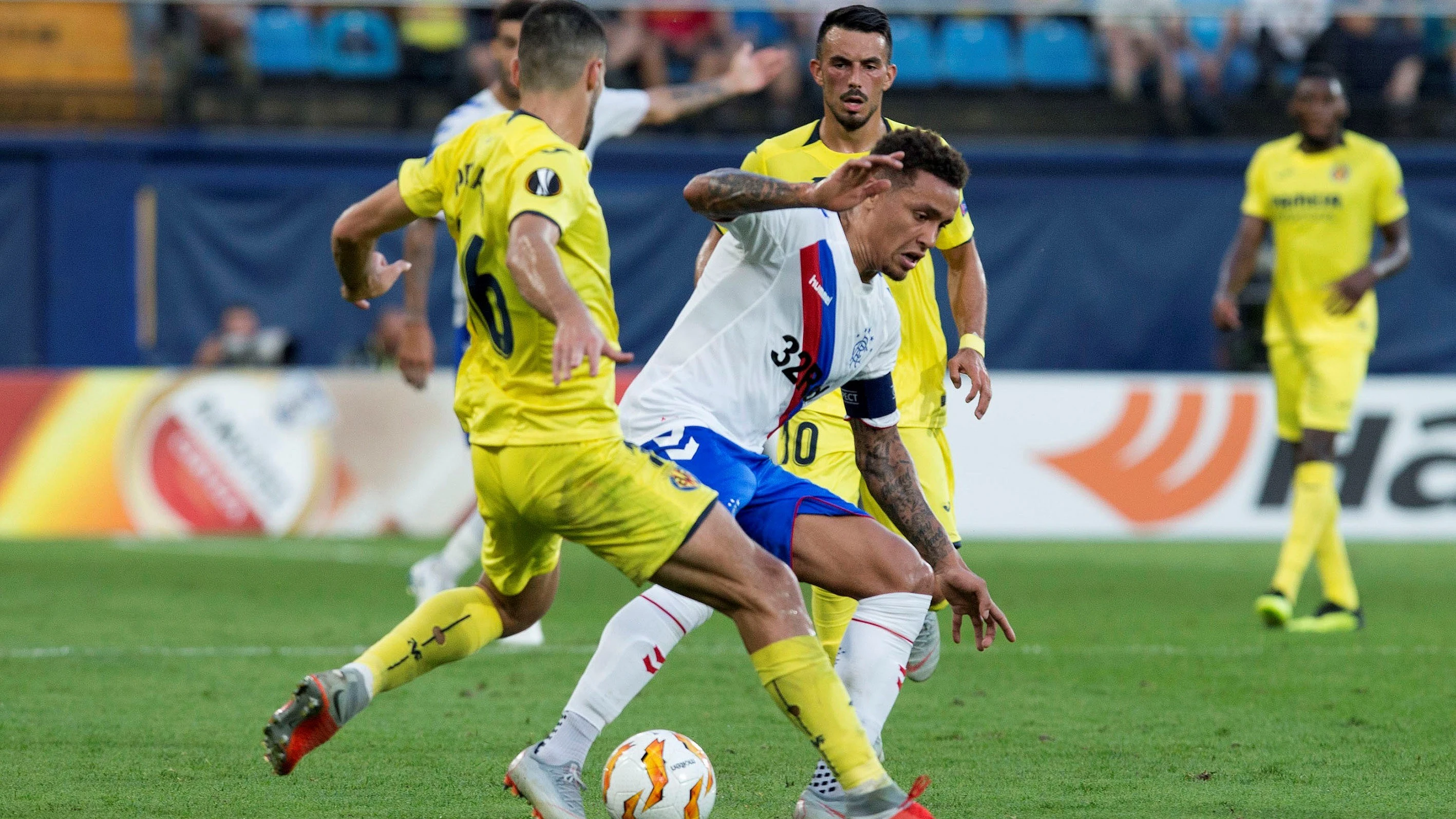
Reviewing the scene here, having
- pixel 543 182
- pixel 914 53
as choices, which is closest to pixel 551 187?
pixel 543 182

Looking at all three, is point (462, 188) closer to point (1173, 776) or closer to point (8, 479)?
point (1173, 776)

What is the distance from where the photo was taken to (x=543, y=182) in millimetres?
4129

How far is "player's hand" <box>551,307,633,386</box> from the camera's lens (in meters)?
3.87

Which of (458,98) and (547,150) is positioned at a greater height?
(547,150)

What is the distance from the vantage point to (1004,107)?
1839cm

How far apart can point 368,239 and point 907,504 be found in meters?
1.62

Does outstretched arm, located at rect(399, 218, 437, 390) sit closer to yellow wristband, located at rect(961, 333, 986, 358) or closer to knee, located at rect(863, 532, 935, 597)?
yellow wristband, located at rect(961, 333, 986, 358)

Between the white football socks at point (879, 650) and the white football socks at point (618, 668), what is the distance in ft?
0.25

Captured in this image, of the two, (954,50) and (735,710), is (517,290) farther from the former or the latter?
(954,50)

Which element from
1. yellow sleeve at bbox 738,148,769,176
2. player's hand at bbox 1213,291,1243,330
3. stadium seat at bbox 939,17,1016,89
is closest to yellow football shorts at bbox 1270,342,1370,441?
player's hand at bbox 1213,291,1243,330

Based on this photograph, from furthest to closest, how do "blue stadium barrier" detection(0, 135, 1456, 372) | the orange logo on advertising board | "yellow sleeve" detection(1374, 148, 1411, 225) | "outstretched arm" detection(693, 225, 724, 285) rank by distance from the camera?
"blue stadium barrier" detection(0, 135, 1456, 372)
the orange logo on advertising board
"yellow sleeve" detection(1374, 148, 1411, 225)
"outstretched arm" detection(693, 225, 724, 285)

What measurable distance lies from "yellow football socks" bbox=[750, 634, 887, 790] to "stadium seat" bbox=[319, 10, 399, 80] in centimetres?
1446

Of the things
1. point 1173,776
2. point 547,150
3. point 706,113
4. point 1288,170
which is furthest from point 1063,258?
point 547,150

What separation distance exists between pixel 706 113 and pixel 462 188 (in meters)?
13.7
